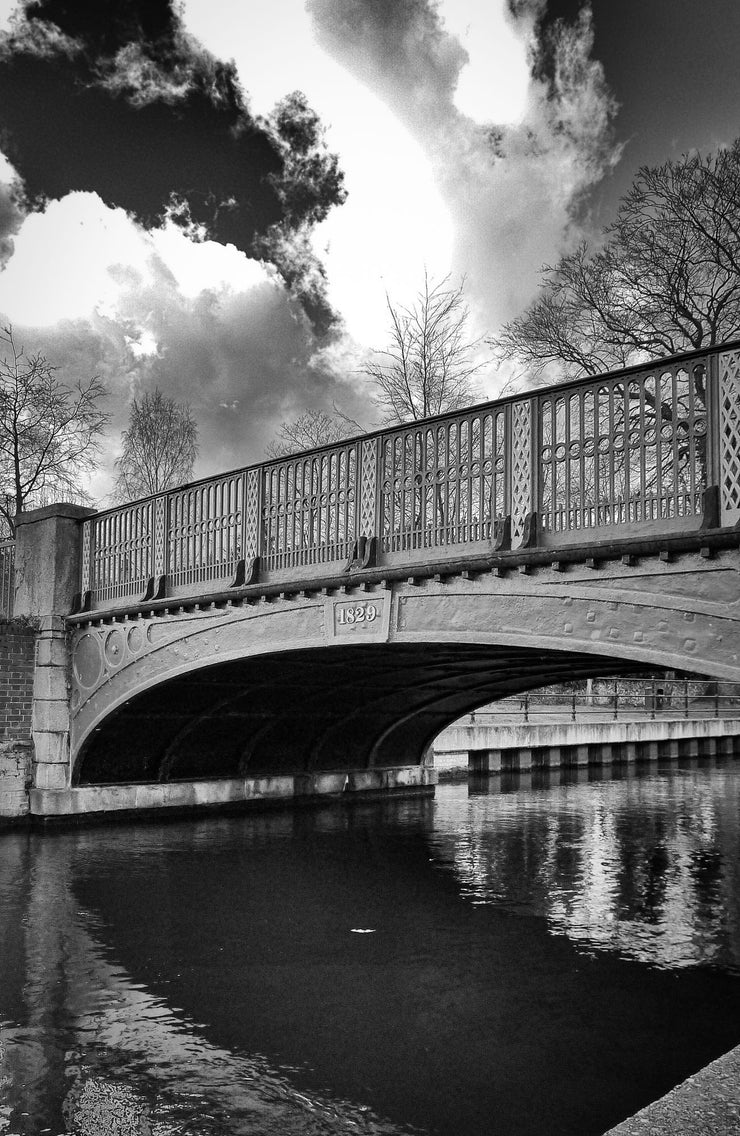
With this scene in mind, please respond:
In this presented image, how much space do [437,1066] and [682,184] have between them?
15.0m

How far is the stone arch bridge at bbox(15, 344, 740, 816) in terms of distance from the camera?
8539 millimetres

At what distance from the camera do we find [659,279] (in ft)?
56.3

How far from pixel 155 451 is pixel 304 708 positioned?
15.0 metres

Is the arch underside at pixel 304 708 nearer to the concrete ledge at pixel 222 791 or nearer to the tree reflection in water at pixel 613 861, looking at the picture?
the concrete ledge at pixel 222 791

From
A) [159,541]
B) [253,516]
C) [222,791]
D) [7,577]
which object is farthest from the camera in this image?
[222,791]

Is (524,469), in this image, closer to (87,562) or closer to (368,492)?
(368,492)

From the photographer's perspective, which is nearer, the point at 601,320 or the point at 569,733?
the point at 601,320

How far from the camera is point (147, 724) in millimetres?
18141

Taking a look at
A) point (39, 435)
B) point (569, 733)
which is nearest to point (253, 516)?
point (39, 435)

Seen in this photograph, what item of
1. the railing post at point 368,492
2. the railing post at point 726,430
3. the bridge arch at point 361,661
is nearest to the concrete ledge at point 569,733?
the bridge arch at point 361,661

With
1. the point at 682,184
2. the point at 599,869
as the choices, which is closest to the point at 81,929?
the point at 599,869

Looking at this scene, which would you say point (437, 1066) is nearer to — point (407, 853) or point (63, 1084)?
point (63, 1084)

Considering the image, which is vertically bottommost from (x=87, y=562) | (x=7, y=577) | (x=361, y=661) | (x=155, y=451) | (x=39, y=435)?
(x=361, y=661)

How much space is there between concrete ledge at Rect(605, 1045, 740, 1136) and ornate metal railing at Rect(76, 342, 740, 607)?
14.0 ft
